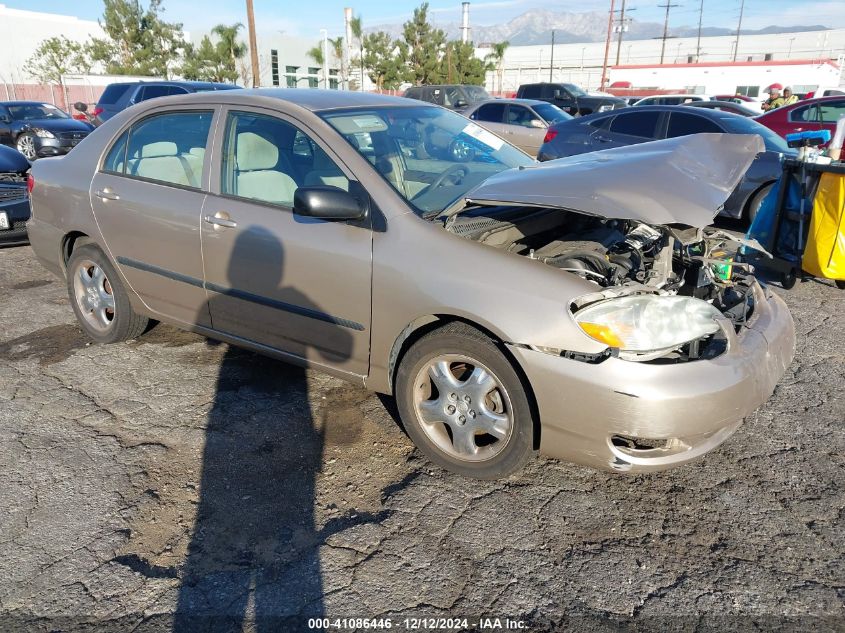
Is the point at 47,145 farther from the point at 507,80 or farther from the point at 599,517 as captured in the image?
the point at 507,80

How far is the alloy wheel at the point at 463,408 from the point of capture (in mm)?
2848

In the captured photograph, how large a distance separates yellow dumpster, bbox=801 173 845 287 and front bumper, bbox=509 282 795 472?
2959 mm

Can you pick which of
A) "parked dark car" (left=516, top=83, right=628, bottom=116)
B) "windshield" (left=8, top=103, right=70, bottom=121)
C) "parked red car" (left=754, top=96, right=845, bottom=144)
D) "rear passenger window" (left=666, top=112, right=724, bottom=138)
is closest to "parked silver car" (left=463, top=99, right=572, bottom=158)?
"parked red car" (left=754, top=96, right=845, bottom=144)

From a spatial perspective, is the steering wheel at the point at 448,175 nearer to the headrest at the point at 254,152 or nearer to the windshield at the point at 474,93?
the headrest at the point at 254,152

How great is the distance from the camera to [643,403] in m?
2.51

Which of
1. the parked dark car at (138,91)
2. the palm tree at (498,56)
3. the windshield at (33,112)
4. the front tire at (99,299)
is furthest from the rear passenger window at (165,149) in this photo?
the palm tree at (498,56)

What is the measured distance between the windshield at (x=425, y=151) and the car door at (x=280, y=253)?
22cm

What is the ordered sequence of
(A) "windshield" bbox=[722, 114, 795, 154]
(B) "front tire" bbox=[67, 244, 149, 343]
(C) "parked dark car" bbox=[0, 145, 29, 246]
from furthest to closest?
(A) "windshield" bbox=[722, 114, 795, 154]
(C) "parked dark car" bbox=[0, 145, 29, 246]
(B) "front tire" bbox=[67, 244, 149, 343]

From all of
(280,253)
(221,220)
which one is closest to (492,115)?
(221,220)

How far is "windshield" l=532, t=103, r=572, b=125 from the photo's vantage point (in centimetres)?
1303

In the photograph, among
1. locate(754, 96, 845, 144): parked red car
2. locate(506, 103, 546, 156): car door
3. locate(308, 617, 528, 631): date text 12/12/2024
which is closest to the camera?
locate(308, 617, 528, 631): date text 12/12/2024

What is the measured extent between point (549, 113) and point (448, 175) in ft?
34.5

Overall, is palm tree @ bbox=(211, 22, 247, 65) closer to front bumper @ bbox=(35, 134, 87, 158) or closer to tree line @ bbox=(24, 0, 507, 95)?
tree line @ bbox=(24, 0, 507, 95)

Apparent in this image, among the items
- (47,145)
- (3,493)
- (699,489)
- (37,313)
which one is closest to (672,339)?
(699,489)
